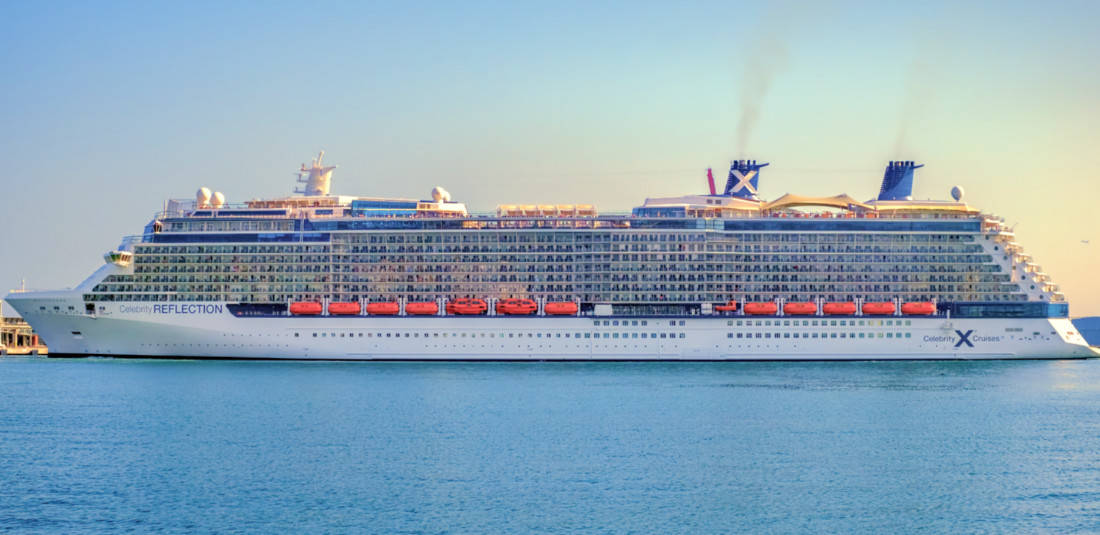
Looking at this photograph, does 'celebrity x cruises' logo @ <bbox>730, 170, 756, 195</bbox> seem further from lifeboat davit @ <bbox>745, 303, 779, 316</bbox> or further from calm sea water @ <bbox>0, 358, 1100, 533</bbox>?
calm sea water @ <bbox>0, 358, 1100, 533</bbox>

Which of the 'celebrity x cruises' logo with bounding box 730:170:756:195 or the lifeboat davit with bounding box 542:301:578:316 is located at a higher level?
the 'celebrity x cruises' logo with bounding box 730:170:756:195

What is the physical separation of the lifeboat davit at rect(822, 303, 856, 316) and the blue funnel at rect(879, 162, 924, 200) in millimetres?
11696

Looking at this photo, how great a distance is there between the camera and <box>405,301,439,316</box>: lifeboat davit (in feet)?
276

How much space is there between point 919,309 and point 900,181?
38.1ft

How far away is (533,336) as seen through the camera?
273 feet

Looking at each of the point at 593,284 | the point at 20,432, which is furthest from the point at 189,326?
the point at 20,432

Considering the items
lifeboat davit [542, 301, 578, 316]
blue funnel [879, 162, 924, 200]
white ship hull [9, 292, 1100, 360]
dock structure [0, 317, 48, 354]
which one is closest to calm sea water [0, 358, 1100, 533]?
white ship hull [9, 292, 1100, 360]

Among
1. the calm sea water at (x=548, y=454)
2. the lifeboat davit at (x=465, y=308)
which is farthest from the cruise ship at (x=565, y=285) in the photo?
the calm sea water at (x=548, y=454)

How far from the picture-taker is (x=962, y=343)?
8469 cm

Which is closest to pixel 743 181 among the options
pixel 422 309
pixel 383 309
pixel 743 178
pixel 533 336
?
pixel 743 178

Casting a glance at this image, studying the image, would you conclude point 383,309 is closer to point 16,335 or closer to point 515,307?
point 515,307

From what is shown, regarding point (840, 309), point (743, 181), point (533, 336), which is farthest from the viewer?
point (743, 181)

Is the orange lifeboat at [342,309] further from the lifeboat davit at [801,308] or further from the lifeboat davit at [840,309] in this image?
the lifeboat davit at [840,309]

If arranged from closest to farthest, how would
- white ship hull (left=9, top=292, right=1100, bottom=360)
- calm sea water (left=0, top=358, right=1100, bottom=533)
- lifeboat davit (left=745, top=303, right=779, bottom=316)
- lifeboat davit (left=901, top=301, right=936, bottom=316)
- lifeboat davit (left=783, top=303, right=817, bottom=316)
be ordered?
calm sea water (left=0, top=358, right=1100, bottom=533) → white ship hull (left=9, top=292, right=1100, bottom=360) → lifeboat davit (left=745, top=303, right=779, bottom=316) → lifeboat davit (left=783, top=303, right=817, bottom=316) → lifeboat davit (left=901, top=301, right=936, bottom=316)
